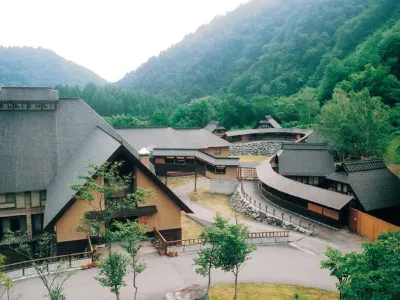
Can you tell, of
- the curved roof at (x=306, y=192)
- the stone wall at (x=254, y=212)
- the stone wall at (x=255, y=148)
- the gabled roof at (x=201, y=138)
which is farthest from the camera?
the stone wall at (x=255, y=148)

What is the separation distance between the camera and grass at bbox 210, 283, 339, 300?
16891mm

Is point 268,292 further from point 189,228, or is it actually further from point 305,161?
point 305,161

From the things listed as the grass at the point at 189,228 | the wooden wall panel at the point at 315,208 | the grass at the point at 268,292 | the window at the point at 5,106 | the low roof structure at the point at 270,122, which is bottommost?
the grass at the point at 189,228

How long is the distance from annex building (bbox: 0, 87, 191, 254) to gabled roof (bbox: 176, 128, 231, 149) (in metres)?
26.7

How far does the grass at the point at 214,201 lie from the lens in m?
34.8

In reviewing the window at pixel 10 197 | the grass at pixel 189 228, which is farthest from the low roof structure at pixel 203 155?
the window at pixel 10 197

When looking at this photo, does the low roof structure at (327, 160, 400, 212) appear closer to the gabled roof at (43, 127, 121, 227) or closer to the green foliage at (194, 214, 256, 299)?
the green foliage at (194, 214, 256, 299)

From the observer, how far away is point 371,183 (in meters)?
28.4

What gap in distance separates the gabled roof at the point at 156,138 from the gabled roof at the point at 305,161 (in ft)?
55.1

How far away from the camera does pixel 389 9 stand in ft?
331

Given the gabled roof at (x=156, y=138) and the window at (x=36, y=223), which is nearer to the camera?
the window at (x=36, y=223)

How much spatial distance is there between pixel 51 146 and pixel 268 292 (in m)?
19.7

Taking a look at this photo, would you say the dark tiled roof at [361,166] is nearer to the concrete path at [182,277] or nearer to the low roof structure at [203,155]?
the concrete path at [182,277]

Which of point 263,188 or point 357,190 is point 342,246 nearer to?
point 357,190
